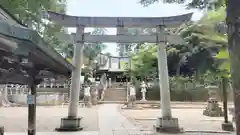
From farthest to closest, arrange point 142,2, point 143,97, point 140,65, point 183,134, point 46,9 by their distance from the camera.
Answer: point 140,65, point 143,97, point 46,9, point 183,134, point 142,2

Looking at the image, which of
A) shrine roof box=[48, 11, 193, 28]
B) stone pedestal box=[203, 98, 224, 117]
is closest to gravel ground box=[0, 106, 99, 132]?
shrine roof box=[48, 11, 193, 28]

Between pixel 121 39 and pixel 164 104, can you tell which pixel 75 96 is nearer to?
pixel 121 39

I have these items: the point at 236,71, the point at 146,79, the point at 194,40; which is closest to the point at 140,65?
the point at 146,79

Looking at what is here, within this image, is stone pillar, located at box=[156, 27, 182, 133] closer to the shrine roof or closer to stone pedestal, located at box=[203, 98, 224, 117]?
the shrine roof

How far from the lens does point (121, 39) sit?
35.5 ft

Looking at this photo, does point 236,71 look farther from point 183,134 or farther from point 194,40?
point 194,40

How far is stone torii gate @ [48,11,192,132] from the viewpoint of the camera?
10.3 m

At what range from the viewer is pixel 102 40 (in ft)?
35.7

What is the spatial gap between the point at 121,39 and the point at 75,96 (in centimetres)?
264

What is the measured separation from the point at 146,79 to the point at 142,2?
2723cm

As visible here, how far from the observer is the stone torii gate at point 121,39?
10344mm

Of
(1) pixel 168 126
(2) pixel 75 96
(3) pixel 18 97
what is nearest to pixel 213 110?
(1) pixel 168 126

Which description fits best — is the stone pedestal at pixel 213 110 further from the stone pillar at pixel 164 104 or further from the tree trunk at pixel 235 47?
the tree trunk at pixel 235 47

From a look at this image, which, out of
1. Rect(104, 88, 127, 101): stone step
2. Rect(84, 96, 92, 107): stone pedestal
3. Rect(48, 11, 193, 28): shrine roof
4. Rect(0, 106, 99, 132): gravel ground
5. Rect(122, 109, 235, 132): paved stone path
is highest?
Rect(48, 11, 193, 28): shrine roof
